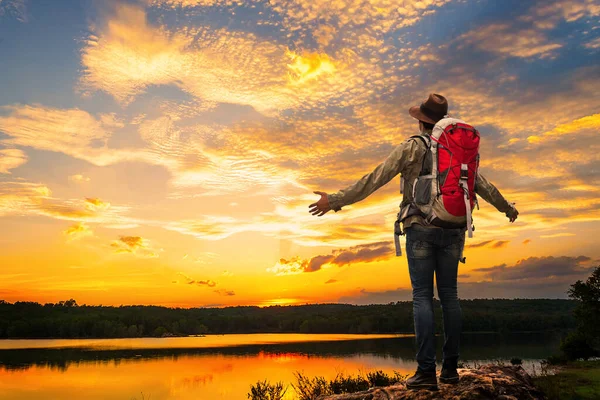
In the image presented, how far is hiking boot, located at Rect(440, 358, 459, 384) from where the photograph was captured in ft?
17.3

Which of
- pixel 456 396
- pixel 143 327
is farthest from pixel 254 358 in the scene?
pixel 456 396

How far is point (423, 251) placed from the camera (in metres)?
5.00

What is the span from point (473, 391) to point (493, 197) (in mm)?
2270

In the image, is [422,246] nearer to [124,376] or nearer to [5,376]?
[124,376]

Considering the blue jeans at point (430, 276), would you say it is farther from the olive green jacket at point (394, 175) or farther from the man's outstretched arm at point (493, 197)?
the man's outstretched arm at point (493, 197)

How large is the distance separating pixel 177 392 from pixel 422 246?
212 feet

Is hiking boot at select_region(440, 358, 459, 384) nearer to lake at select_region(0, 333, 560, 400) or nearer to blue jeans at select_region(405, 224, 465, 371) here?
blue jeans at select_region(405, 224, 465, 371)

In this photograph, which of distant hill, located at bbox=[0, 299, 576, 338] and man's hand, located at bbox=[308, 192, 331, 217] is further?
distant hill, located at bbox=[0, 299, 576, 338]

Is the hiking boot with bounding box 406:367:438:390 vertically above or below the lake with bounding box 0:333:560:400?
above

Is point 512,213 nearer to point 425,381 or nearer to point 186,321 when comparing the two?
point 425,381

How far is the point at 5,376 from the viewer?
271 feet

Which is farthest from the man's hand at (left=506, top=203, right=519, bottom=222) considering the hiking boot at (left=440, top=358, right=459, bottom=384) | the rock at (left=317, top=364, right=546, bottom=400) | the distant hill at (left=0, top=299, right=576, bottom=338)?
the distant hill at (left=0, top=299, right=576, bottom=338)

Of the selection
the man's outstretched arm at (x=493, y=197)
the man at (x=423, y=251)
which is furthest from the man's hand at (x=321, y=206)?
the man's outstretched arm at (x=493, y=197)

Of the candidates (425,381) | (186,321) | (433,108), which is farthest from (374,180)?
(186,321)
